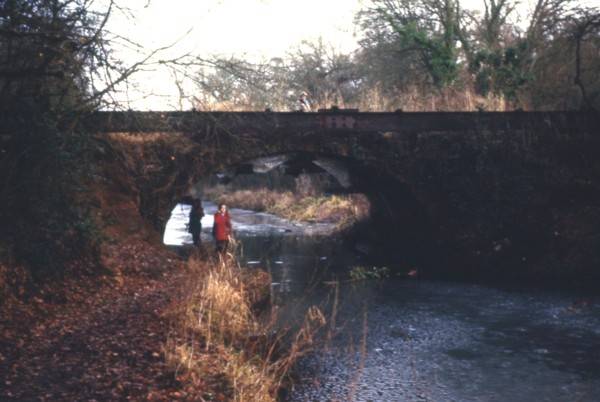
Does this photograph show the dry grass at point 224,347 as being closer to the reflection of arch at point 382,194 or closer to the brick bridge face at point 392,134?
the brick bridge face at point 392,134

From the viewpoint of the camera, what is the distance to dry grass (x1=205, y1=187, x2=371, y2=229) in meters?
27.6

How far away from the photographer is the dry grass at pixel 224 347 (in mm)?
7617

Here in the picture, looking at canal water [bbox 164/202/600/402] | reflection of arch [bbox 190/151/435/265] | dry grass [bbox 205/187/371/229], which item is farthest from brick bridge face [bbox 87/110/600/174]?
dry grass [bbox 205/187/371/229]

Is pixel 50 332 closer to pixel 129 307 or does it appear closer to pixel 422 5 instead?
pixel 129 307

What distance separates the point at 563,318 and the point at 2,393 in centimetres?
1018

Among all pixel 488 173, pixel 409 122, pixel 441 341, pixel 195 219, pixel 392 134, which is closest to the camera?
pixel 441 341

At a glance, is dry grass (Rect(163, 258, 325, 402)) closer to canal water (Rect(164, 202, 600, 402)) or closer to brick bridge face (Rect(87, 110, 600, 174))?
canal water (Rect(164, 202, 600, 402))

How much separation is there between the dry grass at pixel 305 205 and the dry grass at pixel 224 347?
15373 mm

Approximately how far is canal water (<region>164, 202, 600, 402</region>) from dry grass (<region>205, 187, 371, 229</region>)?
301 inches

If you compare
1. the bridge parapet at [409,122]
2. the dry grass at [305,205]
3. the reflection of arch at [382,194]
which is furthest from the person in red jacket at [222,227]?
the dry grass at [305,205]

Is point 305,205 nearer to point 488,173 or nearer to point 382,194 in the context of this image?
point 382,194

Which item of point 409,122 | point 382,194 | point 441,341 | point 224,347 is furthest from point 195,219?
point 224,347

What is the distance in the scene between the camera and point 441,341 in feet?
39.8

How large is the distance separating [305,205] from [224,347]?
1118 inches
